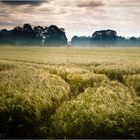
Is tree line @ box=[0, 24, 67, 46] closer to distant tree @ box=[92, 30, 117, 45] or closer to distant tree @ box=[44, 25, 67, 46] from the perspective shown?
distant tree @ box=[44, 25, 67, 46]

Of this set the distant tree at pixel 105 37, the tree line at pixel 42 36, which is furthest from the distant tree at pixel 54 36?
the distant tree at pixel 105 37

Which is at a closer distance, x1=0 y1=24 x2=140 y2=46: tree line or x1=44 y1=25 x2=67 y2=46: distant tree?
x1=0 y1=24 x2=140 y2=46: tree line

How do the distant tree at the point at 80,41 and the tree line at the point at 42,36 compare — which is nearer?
the tree line at the point at 42,36

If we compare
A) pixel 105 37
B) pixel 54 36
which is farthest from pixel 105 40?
pixel 54 36

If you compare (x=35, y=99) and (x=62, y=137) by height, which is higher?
(x=35, y=99)

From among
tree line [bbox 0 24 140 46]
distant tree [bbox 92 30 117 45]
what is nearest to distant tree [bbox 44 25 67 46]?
tree line [bbox 0 24 140 46]

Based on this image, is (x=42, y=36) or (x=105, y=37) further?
(x=105, y=37)

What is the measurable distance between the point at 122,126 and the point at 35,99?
2977 millimetres

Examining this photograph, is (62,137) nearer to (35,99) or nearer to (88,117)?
(88,117)

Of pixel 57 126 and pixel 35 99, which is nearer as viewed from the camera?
pixel 57 126

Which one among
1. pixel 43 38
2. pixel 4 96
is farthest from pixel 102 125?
pixel 43 38

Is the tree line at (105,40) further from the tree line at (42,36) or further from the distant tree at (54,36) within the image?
the distant tree at (54,36)

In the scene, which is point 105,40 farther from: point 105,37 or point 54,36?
point 54,36

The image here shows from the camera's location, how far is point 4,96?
32.3 feet
